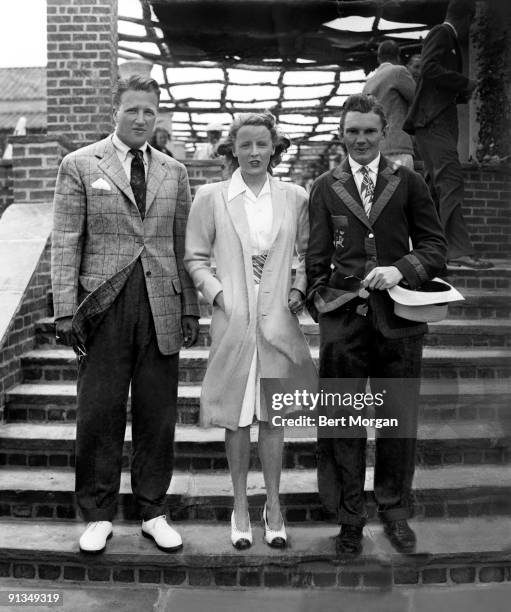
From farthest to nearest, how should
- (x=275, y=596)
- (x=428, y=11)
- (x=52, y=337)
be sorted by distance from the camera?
(x=428, y=11), (x=52, y=337), (x=275, y=596)

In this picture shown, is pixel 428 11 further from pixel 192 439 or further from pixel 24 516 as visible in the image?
pixel 24 516

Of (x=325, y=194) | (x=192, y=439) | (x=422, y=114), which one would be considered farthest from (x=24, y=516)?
(x=422, y=114)

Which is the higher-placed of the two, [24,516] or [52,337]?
[52,337]

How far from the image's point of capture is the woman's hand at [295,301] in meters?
2.56

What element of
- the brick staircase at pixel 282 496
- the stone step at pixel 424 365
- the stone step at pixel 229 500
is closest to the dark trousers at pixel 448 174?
the brick staircase at pixel 282 496

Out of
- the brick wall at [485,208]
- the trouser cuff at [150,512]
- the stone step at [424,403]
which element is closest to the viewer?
the trouser cuff at [150,512]

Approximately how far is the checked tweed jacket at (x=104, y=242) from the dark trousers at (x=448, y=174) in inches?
Result: 111

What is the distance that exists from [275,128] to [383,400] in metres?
1.22

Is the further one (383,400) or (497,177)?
(497,177)

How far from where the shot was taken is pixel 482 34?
6.05m

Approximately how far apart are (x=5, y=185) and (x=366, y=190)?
353 cm

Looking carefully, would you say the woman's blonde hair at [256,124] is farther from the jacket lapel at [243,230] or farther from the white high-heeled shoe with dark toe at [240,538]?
the white high-heeled shoe with dark toe at [240,538]

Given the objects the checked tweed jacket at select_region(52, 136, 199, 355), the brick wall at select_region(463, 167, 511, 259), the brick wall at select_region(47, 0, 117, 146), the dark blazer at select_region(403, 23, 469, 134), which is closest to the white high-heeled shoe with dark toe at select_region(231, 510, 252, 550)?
the checked tweed jacket at select_region(52, 136, 199, 355)

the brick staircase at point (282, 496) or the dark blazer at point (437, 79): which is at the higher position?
the dark blazer at point (437, 79)
